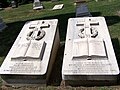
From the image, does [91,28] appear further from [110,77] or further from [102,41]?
[110,77]

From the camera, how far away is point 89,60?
700 cm

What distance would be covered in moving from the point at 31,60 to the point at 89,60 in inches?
60.1

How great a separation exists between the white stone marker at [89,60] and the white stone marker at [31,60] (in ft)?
1.66

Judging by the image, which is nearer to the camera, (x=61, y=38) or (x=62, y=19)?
(x=61, y=38)

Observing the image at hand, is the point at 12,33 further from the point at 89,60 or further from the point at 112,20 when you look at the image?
the point at 89,60

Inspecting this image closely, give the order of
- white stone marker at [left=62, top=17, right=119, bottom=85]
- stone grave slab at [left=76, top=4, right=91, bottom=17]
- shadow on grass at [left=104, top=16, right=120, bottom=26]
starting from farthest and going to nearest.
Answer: stone grave slab at [left=76, top=4, right=91, bottom=17]
shadow on grass at [left=104, top=16, right=120, bottom=26]
white stone marker at [left=62, top=17, right=119, bottom=85]

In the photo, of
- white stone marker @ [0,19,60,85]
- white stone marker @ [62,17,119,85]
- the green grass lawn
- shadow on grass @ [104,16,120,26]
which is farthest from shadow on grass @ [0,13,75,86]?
shadow on grass @ [104,16,120,26]

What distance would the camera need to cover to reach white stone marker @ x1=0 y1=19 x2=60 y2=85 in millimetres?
7021

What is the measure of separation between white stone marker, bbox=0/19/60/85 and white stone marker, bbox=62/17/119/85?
0.51 m

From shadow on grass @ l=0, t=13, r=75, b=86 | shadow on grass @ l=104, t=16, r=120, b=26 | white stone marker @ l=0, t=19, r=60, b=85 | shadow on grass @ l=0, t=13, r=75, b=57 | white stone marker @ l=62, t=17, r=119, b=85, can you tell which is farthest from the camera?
shadow on grass @ l=104, t=16, r=120, b=26

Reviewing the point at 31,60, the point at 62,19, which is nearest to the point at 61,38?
the point at 62,19

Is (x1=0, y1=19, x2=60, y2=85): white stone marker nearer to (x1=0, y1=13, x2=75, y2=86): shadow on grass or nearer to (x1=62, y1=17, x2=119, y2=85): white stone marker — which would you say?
(x1=0, y1=13, x2=75, y2=86): shadow on grass

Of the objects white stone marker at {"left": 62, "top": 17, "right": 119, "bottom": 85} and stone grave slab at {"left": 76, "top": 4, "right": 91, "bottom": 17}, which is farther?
stone grave slab at {"left": 76, "top": 4, "right": 91, "bottom": 17}

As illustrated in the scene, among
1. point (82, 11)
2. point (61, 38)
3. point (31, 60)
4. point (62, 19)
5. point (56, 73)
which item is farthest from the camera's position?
point (62, 19)
